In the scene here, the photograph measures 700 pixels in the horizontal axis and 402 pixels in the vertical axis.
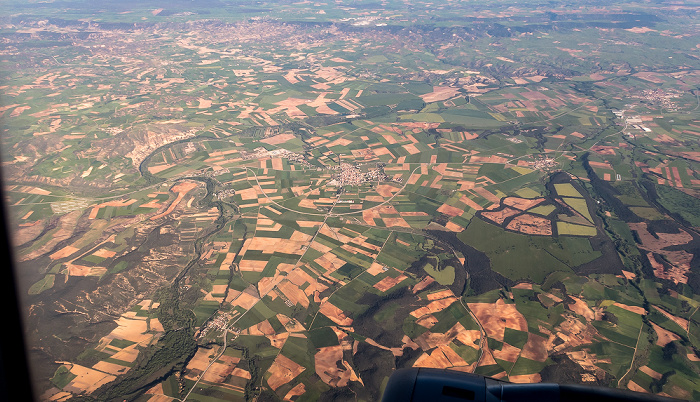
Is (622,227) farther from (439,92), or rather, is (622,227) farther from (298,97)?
(298,97)

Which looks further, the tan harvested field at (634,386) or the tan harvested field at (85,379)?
the tan harvested field at (85,379)

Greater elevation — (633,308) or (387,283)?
(633,308)

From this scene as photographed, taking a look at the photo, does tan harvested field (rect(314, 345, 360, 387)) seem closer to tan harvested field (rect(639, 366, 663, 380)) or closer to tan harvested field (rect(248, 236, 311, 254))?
tan harvested field (rect(248, 236, 311, 254))

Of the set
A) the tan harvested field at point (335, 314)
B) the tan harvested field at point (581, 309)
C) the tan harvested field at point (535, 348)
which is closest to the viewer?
the tan harvested field at point (535, 348)

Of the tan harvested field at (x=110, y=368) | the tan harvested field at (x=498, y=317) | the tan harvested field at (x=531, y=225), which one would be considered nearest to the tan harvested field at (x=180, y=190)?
the tan harvested field at (x=110, y=368)

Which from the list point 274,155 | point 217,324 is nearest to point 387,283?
point 217,324

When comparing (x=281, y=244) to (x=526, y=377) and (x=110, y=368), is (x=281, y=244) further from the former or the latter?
(x=526, y=377)

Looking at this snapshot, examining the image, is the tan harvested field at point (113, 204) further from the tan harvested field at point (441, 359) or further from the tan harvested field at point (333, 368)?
the tan harvested field at point (441, 359)
